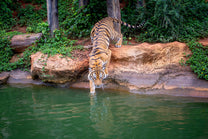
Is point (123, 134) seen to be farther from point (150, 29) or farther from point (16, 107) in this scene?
point (150, 29)

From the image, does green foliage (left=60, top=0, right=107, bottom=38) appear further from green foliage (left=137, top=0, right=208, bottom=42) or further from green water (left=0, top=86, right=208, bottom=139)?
green water (left=0, top=86, right=208, bottom=139)

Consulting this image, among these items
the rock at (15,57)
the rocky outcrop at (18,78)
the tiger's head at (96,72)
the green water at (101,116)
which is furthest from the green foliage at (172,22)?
the rock at (15,57)

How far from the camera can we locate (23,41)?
843 cm

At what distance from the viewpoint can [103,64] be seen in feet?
20.2

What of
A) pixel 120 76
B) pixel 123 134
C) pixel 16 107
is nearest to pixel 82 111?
pixel 123 134

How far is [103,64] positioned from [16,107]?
283 centimetres

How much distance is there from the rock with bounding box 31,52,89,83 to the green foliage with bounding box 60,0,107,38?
75.7 inches

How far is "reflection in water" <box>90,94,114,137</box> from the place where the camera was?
3.74 metres

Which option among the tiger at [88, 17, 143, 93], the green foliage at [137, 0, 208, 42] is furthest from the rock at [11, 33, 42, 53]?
the green foliage at [137, 0, 208, 42]

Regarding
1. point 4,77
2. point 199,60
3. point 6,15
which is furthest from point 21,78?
point 199,60

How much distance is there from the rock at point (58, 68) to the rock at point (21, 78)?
28.5 inches

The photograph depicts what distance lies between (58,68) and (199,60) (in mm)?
4885

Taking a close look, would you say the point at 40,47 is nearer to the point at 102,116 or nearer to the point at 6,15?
the point at 6,15

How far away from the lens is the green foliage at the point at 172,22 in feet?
24.6
